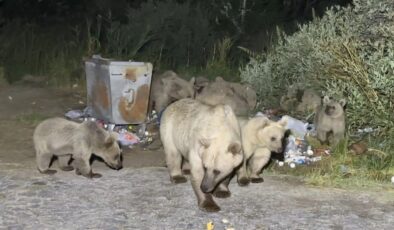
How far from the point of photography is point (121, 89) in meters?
8.95

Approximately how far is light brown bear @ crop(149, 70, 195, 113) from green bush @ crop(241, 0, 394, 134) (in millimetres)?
1123

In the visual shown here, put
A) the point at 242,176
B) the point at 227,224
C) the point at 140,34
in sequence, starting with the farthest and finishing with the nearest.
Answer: the point at 140,34 < the point at 242,176 < the point at 227,224

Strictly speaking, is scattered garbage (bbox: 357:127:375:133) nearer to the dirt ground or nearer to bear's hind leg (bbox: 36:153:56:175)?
the dirt ground

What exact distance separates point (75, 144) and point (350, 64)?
3327 millimetres

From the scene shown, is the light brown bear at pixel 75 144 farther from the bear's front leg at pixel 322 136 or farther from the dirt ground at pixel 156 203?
the bear's front leg at pixel 322 136

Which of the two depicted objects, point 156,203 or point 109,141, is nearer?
point 156,203

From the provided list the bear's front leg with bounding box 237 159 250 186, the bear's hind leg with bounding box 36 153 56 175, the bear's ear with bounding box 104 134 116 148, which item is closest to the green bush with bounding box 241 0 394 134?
the bear's front leg with bounding box 237 159 250 186

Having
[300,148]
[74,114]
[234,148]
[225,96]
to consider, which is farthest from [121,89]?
[234,148]

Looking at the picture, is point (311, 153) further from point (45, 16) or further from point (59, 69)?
point (45, 16)

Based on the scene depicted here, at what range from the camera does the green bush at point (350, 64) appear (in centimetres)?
800

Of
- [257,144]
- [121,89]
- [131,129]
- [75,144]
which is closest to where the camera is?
[257,144]

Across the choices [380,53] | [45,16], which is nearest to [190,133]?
[380,53]

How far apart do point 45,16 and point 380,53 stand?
11834 millimetres

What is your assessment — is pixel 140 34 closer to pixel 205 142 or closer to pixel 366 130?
pixel 366 130
